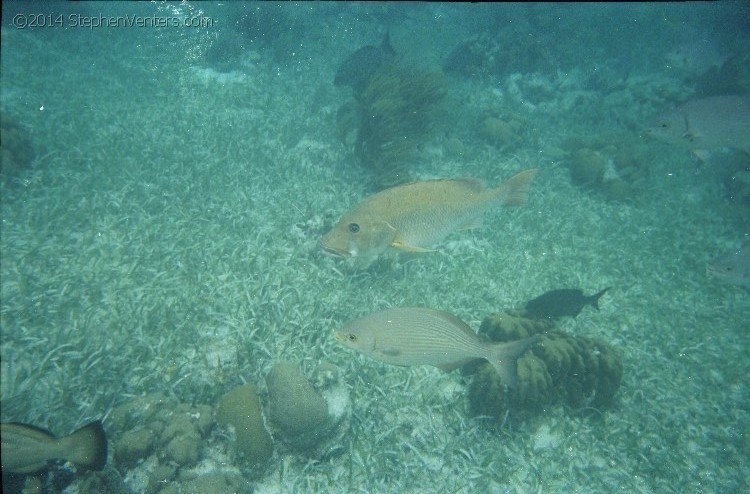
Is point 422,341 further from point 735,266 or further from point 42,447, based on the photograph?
point 735,266

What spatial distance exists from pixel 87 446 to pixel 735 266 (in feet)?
24.4

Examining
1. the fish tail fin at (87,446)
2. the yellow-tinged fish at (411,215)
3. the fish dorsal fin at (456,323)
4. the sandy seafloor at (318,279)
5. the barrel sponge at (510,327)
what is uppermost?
the yellow-tinged fish at (411,215)

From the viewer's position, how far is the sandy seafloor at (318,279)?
12.1ft

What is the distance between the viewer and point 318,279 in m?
5.07

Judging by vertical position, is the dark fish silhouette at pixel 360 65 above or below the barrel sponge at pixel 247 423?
above

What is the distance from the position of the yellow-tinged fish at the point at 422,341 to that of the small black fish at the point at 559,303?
1733 mm

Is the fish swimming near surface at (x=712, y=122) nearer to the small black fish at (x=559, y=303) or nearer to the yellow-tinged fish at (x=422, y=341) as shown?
the small black fish at (x=559, y=303)

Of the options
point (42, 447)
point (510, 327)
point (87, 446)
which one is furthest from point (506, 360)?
point (42, 447)

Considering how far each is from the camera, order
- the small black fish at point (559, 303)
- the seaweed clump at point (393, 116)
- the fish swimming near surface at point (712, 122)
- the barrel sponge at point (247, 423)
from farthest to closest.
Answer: the seaweed clump at point (393, 116), the fish swimming near surface at point (712, 122), the small black fish at point (559, 303), the barrel sponge at point (247, 423)

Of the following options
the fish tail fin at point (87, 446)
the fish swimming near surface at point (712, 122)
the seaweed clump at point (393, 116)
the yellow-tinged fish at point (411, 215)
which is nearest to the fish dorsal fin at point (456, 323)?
the yellow-tinged fish at point (411, 215)

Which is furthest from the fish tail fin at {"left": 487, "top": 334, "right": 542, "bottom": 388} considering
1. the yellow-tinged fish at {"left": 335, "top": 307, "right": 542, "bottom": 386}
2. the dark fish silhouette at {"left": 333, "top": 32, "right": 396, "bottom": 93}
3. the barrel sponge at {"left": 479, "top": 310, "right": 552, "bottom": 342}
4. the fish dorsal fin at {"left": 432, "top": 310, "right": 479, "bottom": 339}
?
the dark fish silhouette at {"left": 333, "top": 32, "right": 396, "bottom": 93}

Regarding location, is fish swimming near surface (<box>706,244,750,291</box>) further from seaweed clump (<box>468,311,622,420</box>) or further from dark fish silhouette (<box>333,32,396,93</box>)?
dark fish silhouette (<box>333,32,396,93</box>)

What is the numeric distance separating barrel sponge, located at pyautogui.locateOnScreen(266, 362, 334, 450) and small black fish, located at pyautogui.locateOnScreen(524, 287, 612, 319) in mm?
2813

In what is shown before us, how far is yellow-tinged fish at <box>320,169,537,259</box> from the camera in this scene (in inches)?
135
